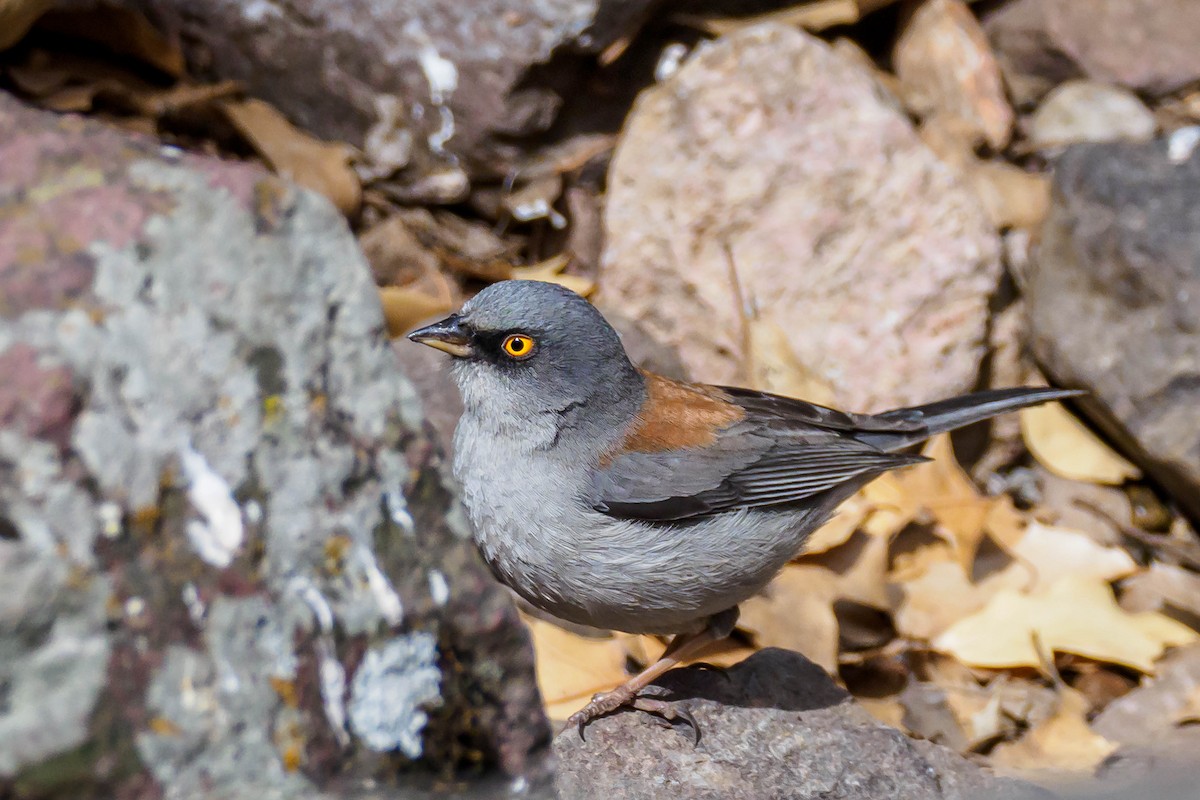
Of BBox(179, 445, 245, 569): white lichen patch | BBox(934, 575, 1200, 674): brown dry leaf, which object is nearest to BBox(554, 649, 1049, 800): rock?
BBox(934, 575, 1200, 674): brown dry leaf

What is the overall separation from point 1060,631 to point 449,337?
8.39 feet

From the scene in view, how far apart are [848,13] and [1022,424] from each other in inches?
88.6

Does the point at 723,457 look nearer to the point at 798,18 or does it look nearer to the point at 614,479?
the point at 614,479

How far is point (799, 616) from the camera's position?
175 inches

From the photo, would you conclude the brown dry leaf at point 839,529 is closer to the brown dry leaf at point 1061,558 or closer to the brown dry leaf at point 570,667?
the brown dry leaf at point 1061,558

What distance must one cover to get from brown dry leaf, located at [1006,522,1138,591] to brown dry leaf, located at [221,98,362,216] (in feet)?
11.0

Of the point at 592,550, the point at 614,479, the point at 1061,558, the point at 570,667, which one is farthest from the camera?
the point at 1061,558

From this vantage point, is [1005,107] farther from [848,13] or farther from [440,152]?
[440,152]

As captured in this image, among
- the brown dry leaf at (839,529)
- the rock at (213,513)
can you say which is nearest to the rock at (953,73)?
the brown dry leaf at (839,529)

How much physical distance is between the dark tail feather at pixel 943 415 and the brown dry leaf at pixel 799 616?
64 cm

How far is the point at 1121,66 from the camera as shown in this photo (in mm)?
6480

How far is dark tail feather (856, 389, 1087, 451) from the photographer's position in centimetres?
429

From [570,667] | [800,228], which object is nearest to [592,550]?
[570,667]

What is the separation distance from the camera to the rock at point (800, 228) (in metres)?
5.49
